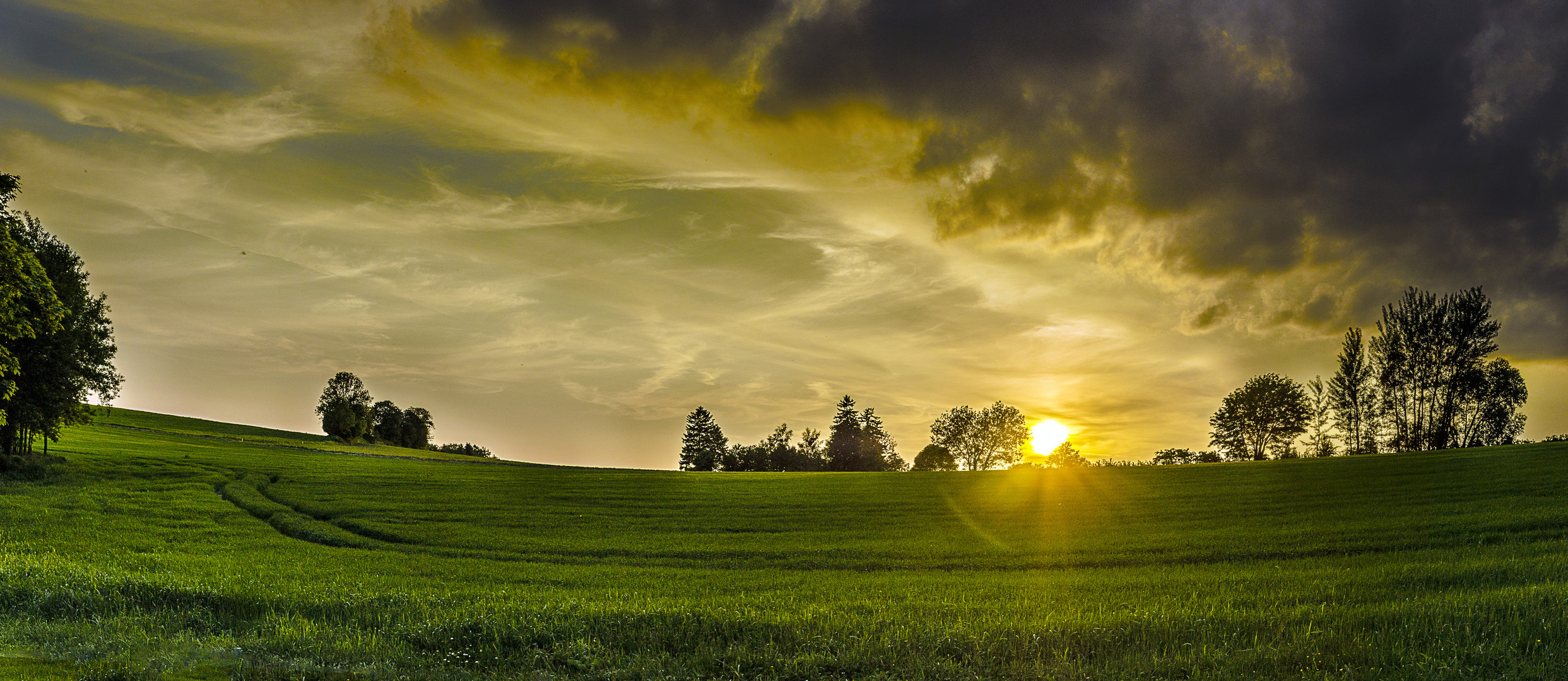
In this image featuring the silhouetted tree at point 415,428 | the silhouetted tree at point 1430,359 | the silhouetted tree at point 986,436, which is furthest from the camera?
the silhouetted tree at point 415,428

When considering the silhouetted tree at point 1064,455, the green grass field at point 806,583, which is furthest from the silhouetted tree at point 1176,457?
the green grass field at point 806,583

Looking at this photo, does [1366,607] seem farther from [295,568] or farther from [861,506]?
[861,506]

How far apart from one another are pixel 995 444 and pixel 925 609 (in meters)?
121

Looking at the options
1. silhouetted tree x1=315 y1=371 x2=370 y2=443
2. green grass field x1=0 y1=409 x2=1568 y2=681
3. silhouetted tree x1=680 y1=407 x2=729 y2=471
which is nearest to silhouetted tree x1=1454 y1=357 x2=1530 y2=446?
green grass field x1=0 y1=409 x2=1568 y2=681

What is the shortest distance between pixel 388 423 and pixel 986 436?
127 m

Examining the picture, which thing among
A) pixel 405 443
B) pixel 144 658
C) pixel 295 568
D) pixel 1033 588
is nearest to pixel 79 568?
pixel 295 568

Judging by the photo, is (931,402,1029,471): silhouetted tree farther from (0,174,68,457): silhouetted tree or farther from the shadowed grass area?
(0,174,68,457): silhouetted tree

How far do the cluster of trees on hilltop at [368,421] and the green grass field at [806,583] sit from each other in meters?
95.7

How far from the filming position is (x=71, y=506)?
3212 centimetres

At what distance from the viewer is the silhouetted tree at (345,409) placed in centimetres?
13112

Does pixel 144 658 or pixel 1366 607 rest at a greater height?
pixel 1366 607

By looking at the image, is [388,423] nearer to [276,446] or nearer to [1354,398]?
[276,446]

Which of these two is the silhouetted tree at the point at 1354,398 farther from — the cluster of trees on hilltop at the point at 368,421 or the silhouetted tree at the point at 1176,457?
the cluster of trees on hilltop at the point at 368,421

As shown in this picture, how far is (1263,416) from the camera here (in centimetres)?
10306
